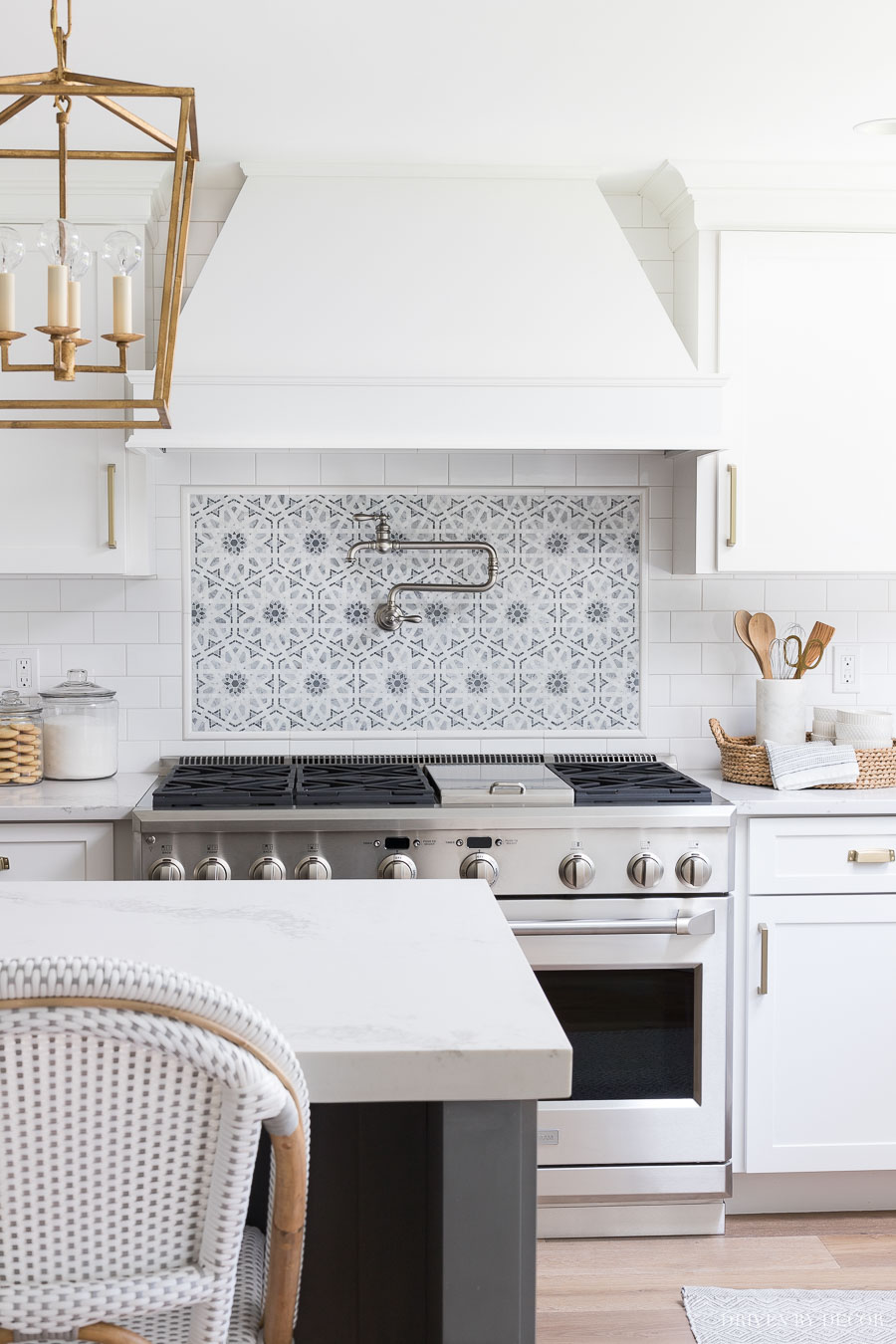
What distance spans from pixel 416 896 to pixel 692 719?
1.92 metres

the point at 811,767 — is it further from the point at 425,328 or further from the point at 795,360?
the point at 425,328

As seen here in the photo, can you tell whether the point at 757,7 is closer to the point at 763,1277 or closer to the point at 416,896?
the point at 416,896

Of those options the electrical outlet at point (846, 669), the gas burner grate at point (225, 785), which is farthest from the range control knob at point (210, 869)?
the electrical outlet at point (846, 669)

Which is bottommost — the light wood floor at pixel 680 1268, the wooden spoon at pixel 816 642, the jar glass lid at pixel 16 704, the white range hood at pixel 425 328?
the light wood floor at pixel 680 1268

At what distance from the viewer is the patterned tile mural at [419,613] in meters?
3.59

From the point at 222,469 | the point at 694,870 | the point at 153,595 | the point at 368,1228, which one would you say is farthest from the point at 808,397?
the point at 368,1228

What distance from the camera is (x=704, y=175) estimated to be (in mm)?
3227

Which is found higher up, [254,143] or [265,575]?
[254,143]

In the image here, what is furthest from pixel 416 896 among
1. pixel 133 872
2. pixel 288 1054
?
pixel 133 872

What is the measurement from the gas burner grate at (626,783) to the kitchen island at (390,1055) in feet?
3.53

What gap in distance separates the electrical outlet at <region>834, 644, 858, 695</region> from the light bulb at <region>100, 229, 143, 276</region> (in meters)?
2.70

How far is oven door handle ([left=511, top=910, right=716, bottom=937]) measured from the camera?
2951mm

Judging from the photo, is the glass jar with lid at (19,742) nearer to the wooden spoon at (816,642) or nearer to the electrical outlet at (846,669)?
the wooden spoon at (816,642)

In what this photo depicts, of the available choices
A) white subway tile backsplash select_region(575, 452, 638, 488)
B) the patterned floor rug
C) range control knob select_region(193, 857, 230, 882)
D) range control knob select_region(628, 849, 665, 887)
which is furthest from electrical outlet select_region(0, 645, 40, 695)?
the patterned floor rug
